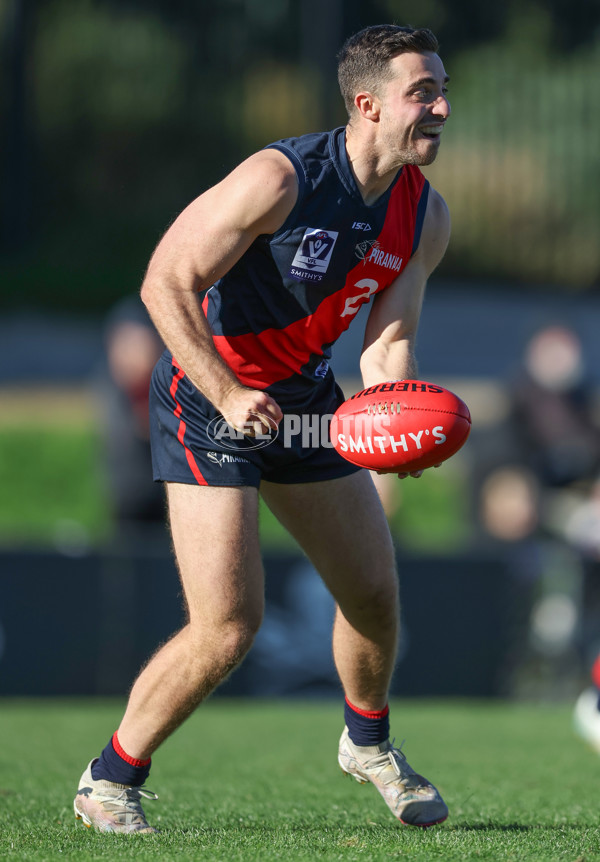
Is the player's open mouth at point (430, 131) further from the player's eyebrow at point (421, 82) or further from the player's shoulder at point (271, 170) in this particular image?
the player's shoulder at point (271, 170)

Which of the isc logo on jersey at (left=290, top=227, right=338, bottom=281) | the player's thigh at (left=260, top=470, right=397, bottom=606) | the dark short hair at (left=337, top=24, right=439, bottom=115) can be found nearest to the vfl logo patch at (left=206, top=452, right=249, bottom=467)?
the player's thigh at (left=260, top=470, right=397, bottom=606)

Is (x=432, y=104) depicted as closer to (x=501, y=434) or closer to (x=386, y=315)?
(x=386, y=315)

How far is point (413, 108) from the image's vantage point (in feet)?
13.0

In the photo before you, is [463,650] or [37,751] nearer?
[37,751]

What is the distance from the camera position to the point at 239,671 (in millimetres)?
8664

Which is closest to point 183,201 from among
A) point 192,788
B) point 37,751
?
point 37,751

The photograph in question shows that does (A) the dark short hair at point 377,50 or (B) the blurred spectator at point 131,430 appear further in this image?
(B) the blurred spectator at point 131,430

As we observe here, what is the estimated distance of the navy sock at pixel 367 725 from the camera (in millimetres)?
4359

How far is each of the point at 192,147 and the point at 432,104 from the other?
40.3 ft

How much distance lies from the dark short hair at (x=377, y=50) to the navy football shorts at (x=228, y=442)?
3.26 ft

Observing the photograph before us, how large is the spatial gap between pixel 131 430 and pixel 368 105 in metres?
5.73

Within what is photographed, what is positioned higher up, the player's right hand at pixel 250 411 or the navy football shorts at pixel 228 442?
the player's right hand at pixel 250 411

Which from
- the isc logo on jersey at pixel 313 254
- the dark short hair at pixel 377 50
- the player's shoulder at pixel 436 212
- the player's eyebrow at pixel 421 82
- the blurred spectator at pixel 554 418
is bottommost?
the blurred spectator at pixel 554 418

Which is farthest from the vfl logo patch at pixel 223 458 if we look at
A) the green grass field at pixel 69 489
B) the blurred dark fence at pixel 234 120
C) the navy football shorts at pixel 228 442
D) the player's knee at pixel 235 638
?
the blurred dark fence at pixel 234 120
